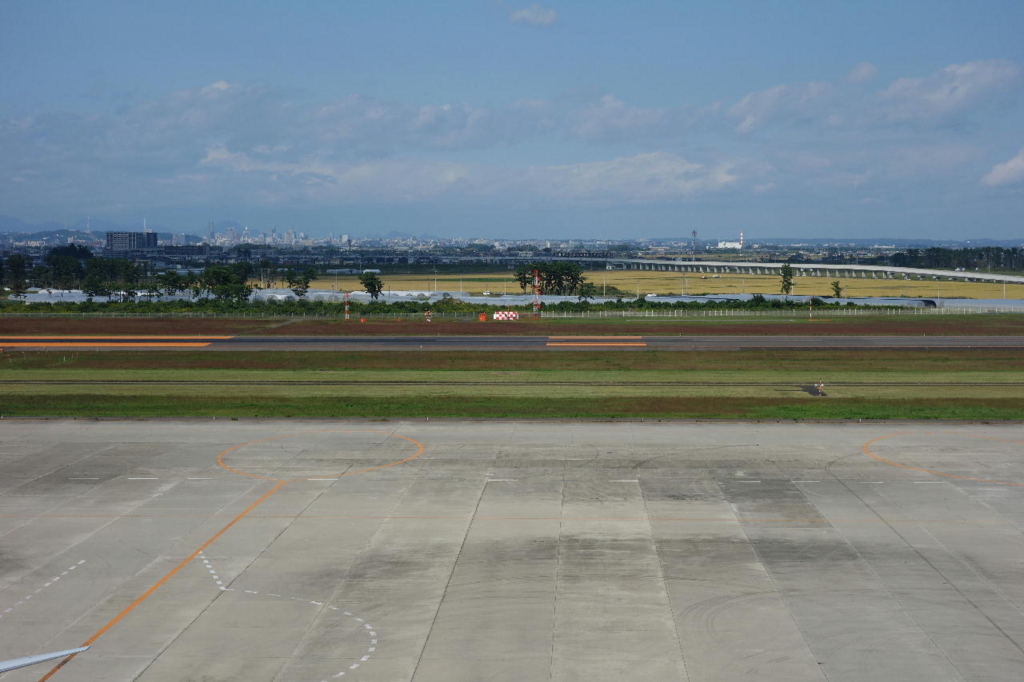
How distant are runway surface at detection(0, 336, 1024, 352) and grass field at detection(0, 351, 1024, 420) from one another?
17.6ft

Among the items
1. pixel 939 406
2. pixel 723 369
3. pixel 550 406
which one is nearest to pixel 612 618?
pixel 550 406

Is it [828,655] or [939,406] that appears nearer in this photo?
[828,655]

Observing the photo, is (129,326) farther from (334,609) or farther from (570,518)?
(334,609)

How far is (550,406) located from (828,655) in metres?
34.0

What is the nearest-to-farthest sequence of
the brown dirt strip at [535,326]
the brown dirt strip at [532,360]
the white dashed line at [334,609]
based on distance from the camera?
the white dashed line at [334,609]
the brown dirt strip at [532,360]
the brown dirt strip at [535,326]

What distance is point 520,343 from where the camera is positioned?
92125 mm

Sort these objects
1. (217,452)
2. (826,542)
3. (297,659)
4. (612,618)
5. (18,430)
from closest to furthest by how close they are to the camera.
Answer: (297,659)
(612,618)
(826,542)
(217,452)
(18,430)

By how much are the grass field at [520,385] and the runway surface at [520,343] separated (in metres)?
5.38

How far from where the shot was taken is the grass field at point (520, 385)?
5397 cm

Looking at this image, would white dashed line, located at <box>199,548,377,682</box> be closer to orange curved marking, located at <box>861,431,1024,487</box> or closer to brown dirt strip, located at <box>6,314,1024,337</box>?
orange curved marking, located at <box>861,431,1024,487</box>

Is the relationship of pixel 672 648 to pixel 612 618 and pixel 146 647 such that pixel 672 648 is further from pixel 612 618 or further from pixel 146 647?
pixel 146 647

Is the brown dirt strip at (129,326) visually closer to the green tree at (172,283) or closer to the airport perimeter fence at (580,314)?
the airport perimeter fence at (580,314)

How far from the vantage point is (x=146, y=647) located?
22984mm

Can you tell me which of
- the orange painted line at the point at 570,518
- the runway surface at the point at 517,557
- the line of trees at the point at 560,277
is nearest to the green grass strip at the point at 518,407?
the runway surface at the point at 517,557
